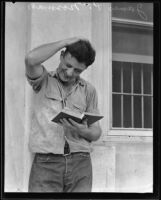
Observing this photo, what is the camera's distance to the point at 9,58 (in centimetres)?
463

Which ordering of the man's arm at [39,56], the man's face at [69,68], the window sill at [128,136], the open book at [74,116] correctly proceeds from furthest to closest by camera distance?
1. the window sill at [128,136]
2. the man's face at [69,68]
3. the man's arm at [39,56]
4. the open book at [74,116]

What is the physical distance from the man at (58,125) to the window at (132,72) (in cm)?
37

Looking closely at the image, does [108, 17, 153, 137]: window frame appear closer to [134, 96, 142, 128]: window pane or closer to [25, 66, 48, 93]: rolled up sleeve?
[134, 96, 142, 128]: window pane

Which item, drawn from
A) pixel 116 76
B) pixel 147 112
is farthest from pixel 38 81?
pixel 147 112

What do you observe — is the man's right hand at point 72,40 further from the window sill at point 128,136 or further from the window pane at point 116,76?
the window sill at point 128,136

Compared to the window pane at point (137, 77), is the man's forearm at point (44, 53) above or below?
above

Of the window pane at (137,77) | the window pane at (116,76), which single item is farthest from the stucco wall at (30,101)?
the window pane at (137,77)

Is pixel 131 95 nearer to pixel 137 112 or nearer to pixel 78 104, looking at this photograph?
pixel 137 112

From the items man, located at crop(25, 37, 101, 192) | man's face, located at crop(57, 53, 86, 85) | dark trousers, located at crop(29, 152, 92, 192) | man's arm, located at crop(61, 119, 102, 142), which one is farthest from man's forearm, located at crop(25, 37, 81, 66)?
dark trousers, located at crop(29, 152, 92, 192)

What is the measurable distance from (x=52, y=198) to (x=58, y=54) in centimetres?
134

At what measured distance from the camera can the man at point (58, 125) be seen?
4.55 metres

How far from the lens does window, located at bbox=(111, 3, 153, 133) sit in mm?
4867
